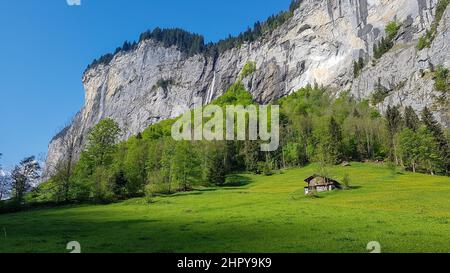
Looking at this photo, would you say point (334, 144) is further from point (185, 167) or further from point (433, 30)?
point (433, 30)

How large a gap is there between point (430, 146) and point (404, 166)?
407 inches

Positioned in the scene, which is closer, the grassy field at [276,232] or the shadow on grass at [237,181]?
the grassy field at [276,232]

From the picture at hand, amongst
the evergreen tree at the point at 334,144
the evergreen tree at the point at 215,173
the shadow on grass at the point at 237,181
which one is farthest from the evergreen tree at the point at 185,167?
the evergreen tree at the point at 334,144

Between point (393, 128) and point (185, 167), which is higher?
point (393, 128)

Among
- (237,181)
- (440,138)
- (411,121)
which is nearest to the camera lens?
(440,138)

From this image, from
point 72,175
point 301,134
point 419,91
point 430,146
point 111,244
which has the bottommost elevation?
point 111,244

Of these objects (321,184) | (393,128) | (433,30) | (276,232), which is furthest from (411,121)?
(276,232)

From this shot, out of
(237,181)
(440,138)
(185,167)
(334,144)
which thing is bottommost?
(237,181)

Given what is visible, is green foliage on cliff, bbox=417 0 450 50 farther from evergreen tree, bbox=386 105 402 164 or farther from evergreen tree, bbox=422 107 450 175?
evergreen tree, bbox=422 107 450 175

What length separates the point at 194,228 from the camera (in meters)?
33.5

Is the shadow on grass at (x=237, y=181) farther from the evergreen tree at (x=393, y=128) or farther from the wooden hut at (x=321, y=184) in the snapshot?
the evergreen tree at (x=393, y=128)

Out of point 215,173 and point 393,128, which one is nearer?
point 215,173
